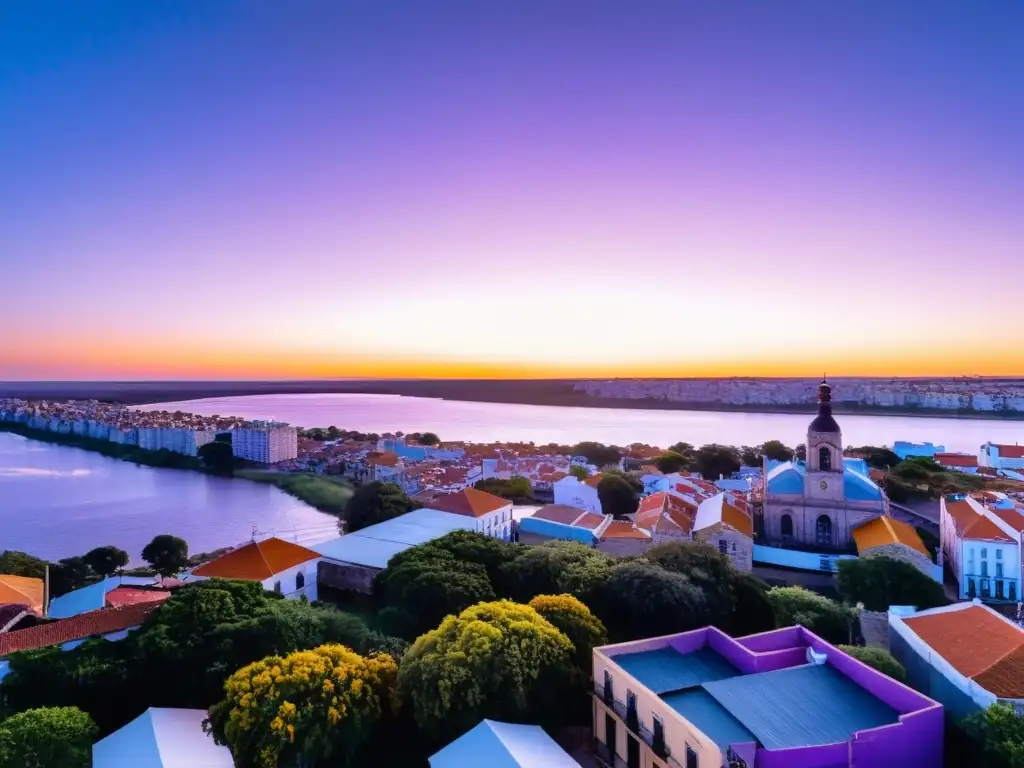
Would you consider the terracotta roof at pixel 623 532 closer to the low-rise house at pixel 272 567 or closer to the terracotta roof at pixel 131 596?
the low-rise house at pixel 272 567

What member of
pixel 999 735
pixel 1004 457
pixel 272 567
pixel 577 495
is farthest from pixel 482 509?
pixel 1004 457

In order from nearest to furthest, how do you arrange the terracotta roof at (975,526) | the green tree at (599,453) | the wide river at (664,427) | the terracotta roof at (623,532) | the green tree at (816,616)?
the green tree at (816,616) → the terracotta roof at (975,526) → the terracotta roof at (623,532) → the green tree at (599,453) → the wide river at (664,427)

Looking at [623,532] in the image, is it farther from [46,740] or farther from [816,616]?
[46,740]

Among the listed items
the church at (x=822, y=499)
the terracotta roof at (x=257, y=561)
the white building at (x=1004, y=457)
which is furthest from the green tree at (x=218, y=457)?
the white building at (x=1004, y=457)

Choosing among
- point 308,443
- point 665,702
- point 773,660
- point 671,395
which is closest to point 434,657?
point 665,702

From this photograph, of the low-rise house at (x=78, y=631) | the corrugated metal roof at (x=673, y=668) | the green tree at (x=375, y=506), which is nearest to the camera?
the corrugated metal roof at (x=673, y=668)

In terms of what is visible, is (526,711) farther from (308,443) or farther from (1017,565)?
(308,443)
